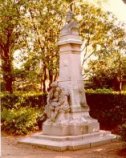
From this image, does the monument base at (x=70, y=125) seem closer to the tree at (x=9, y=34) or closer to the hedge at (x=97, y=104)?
the hedge at (x=97, y=104)

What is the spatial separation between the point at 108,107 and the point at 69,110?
17.7 ft

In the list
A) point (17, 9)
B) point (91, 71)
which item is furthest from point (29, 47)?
point (91, 71)

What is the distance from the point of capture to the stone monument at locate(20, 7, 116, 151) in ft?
41.5

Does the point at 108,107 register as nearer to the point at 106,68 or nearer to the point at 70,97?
the point at 70,97

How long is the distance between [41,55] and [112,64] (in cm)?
462

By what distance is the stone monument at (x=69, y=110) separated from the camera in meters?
12.6

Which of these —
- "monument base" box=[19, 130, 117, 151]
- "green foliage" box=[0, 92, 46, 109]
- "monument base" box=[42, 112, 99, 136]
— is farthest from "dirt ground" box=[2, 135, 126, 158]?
"green foliage" box=[0, 92, 46, 109]

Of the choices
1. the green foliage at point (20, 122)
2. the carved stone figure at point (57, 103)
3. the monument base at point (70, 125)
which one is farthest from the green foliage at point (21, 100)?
the monument base at point (70, 125)

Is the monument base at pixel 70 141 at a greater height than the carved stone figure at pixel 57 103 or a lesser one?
lesser

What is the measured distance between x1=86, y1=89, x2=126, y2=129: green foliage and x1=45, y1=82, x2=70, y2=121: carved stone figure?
3989mm

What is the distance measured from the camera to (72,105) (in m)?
13.2

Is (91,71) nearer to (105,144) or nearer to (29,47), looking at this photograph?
(29,47)

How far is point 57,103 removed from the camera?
1313 centimetres

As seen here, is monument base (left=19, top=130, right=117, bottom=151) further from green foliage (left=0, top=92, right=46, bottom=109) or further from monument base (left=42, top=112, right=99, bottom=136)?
green foliage (left=0, top=92, right=46, bottom=109)
